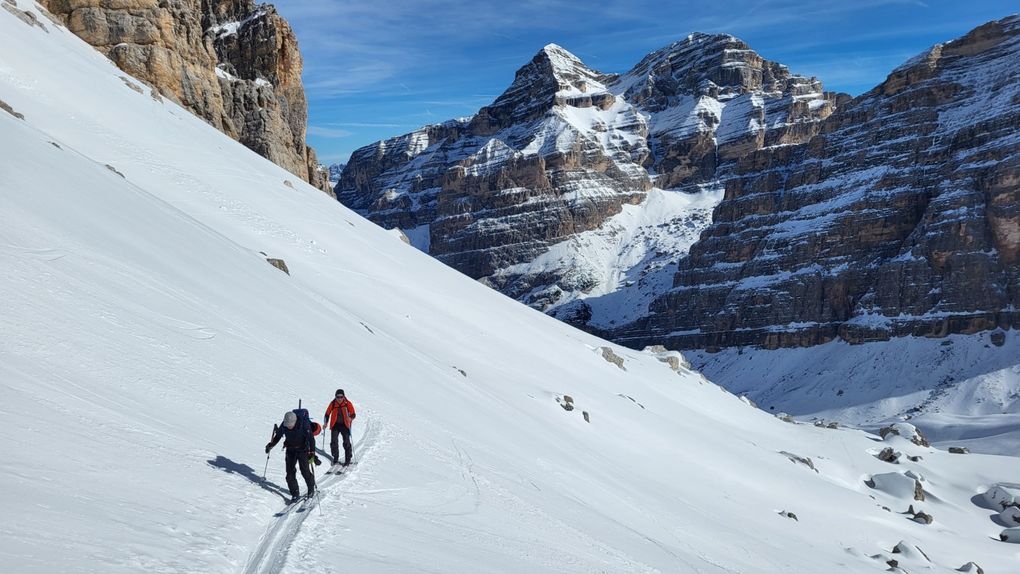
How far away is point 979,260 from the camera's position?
132m

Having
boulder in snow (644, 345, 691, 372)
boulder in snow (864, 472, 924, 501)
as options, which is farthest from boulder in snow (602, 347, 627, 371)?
boulder in snow (864, 472, 924, 501)

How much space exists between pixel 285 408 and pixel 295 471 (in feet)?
10.9

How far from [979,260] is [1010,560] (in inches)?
4350

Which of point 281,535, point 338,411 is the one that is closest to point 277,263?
point 338,411

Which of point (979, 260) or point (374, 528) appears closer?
point (374, 528)

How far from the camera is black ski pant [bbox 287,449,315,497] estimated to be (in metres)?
11.6

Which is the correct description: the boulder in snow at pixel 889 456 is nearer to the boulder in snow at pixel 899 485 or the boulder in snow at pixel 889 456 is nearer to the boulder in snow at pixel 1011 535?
the boulder in snow at pixel 899 485

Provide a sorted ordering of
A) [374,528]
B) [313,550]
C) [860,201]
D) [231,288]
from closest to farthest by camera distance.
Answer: [313,550] < [374,528] < [231,288] < [860,201]

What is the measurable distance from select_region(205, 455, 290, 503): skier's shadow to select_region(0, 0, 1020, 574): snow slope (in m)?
0.06

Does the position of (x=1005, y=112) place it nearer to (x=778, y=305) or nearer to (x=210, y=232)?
(x=778, y=305)

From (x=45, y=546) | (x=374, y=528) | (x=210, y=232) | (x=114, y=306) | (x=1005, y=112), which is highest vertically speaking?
(x=1005, y=112)

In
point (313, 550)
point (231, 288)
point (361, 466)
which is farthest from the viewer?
point (231, 288)

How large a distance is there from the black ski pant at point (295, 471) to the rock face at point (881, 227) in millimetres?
141087

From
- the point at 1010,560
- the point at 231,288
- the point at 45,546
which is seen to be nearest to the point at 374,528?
the point at 45,546
